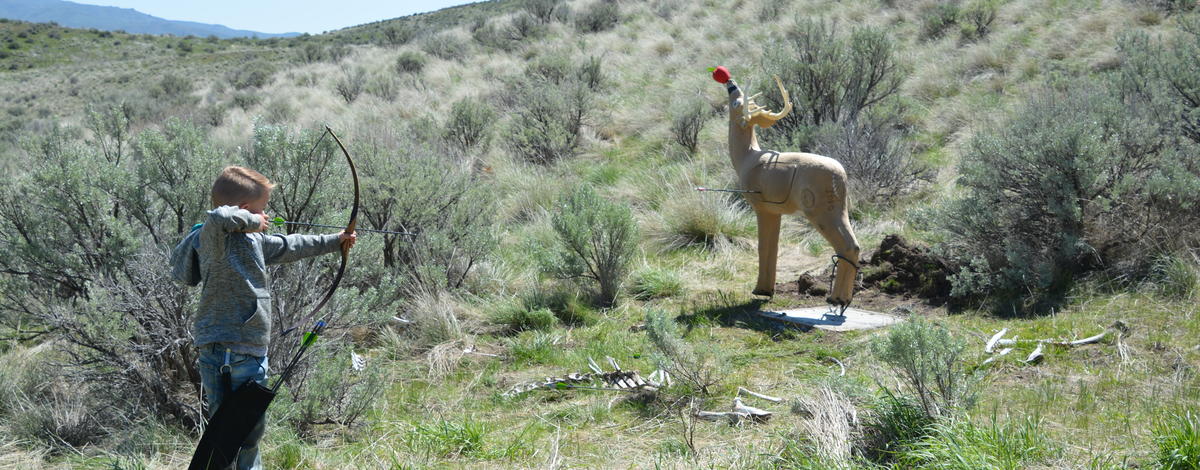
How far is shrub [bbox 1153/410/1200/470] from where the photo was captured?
3047mm

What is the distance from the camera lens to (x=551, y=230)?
334 inches

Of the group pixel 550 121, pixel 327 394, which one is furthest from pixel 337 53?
pixel 327 394

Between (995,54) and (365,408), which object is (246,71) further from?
(365,408)

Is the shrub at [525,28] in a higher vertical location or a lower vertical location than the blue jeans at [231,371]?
higher

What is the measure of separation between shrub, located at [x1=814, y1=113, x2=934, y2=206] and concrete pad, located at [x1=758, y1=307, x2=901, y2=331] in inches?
113

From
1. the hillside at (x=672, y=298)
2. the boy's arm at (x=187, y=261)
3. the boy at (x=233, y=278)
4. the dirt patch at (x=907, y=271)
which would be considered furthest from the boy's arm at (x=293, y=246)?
the dirt patch at (x=907, y=271)

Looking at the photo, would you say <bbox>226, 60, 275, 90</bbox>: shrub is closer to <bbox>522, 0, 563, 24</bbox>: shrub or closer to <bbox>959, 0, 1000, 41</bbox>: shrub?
<bbox>522, 0, 563, 24</bbox>: shrub

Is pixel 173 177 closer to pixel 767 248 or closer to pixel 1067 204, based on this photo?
pixel 767 248

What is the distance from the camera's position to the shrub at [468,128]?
12.5 meters

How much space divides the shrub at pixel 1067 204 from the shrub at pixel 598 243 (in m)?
2.69

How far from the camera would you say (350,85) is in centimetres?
1930

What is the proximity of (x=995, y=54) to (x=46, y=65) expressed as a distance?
159 feet

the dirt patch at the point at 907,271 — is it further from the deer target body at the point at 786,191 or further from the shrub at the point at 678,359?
the shrub at the point at 678,359

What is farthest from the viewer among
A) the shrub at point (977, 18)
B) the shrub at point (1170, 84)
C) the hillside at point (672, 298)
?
the shrub at point (977, 18)
